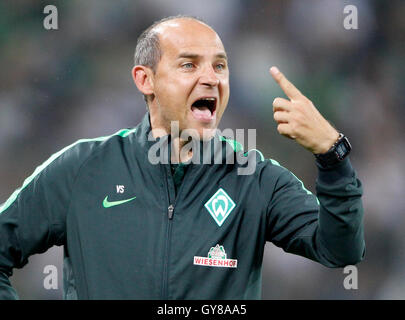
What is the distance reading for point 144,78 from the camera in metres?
2.81

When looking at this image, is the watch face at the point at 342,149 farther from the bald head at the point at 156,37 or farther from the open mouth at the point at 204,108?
the bald head at the point at 156,37

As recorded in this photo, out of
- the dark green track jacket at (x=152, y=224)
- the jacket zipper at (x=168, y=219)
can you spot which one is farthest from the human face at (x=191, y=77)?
the jacket zipper at (x=168, y=219)

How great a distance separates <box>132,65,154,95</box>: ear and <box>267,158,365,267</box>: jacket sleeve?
0.72 metres

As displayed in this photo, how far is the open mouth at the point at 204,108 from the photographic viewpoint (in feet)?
8.44

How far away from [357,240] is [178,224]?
2.16 ft

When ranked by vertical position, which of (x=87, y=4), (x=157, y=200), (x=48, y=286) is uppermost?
(x=87, y=4)

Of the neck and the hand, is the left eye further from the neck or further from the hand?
the hand

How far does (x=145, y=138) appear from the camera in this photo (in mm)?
2559

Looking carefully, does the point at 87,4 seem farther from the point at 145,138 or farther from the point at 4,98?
the point at 145,138

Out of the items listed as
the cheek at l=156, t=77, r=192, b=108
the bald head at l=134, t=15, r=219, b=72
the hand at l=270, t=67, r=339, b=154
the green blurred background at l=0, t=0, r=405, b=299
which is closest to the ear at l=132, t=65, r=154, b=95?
the bald head at l=134, t=15, r=219, b=72

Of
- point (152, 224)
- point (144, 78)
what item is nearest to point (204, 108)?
point (144, 78)

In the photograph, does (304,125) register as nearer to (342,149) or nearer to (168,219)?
(342,149)

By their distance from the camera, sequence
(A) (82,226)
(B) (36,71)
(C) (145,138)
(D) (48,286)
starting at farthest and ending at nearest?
(B) (36,71) < (D) (48,286) < (C) (145,138) < (A) (82,226)

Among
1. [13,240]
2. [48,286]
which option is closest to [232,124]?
[48,286]
